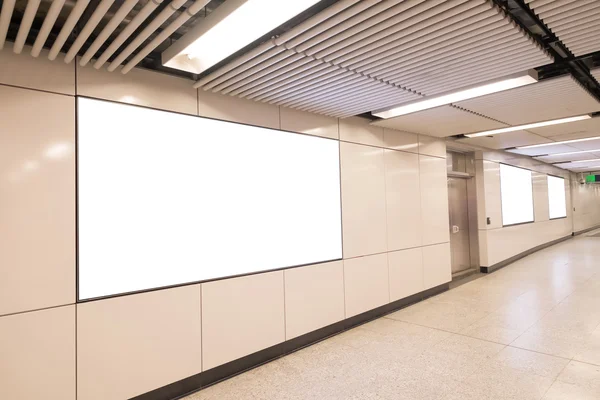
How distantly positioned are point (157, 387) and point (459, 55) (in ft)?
12.8

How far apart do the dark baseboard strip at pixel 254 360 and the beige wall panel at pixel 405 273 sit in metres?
0.23

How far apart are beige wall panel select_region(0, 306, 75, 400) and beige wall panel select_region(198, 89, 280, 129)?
222 centimetres

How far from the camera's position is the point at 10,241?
2.65m

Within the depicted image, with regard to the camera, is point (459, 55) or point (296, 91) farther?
point (296, 91)

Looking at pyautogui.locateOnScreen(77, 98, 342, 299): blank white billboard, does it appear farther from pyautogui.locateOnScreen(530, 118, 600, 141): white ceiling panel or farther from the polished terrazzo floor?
pyautogui.locateOnScreen(530, 118, 600, 141): white ceiling panel

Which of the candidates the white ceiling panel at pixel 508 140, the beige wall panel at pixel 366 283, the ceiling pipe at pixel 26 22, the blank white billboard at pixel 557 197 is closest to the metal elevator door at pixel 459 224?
the white ceiling panel at pixel 508 140

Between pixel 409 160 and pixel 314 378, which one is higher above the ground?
pixel 409 160

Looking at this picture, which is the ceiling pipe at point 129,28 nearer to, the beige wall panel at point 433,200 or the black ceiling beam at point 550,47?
the black ceiling beam at point 550,47

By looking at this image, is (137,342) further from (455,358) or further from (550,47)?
(550,47)

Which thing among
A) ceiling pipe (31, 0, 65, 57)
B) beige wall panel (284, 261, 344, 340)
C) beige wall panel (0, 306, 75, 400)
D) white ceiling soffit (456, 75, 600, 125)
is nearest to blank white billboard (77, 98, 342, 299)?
beige wall panel (284, 261, 344, 340)

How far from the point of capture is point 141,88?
3.35 m

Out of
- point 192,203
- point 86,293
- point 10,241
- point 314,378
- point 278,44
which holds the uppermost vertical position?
point 278,44

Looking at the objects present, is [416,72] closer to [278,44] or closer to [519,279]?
[278,44]

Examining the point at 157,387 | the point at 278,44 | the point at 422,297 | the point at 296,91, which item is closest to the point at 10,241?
the point at 157,387
